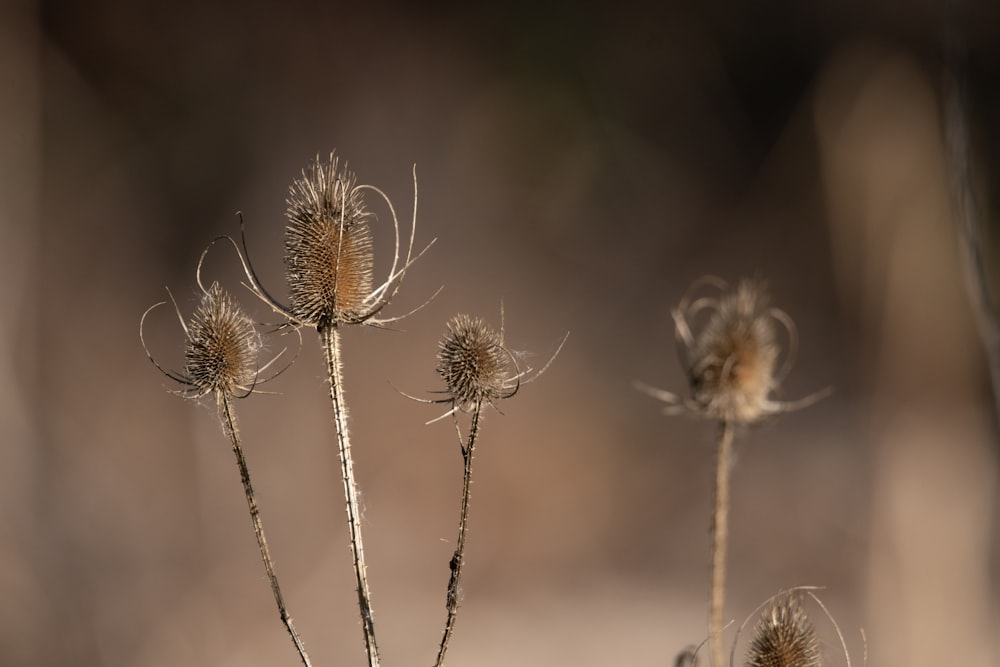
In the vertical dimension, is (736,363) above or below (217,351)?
above

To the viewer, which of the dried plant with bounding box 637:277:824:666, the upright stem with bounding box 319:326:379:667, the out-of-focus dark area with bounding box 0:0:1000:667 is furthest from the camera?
the out-of-focus dark area with bounding box 0:0:1000:667

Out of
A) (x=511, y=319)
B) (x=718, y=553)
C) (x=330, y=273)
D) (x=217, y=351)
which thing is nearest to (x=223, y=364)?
(x=217, y=351)

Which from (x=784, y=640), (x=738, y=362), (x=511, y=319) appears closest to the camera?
(x=784, y=640)

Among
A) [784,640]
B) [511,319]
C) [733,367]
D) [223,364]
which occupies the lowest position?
[784,640]

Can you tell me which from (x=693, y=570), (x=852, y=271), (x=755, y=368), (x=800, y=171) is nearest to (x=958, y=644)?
(x=693, y=570)

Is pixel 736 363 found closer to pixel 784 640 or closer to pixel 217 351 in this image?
pixel 784 640

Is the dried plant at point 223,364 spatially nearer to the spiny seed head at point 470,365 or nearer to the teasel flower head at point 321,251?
the teasel flower head at point 321,251

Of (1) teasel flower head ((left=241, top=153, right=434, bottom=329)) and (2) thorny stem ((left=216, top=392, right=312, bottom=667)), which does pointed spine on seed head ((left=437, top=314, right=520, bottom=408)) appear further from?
(2) thorny stem ((left=216, top=392, right=312, bottom=667))

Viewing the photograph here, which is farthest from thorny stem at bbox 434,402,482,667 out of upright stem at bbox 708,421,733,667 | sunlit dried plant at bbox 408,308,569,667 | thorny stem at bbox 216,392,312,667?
upright stem at bbox 708,421,733,667
